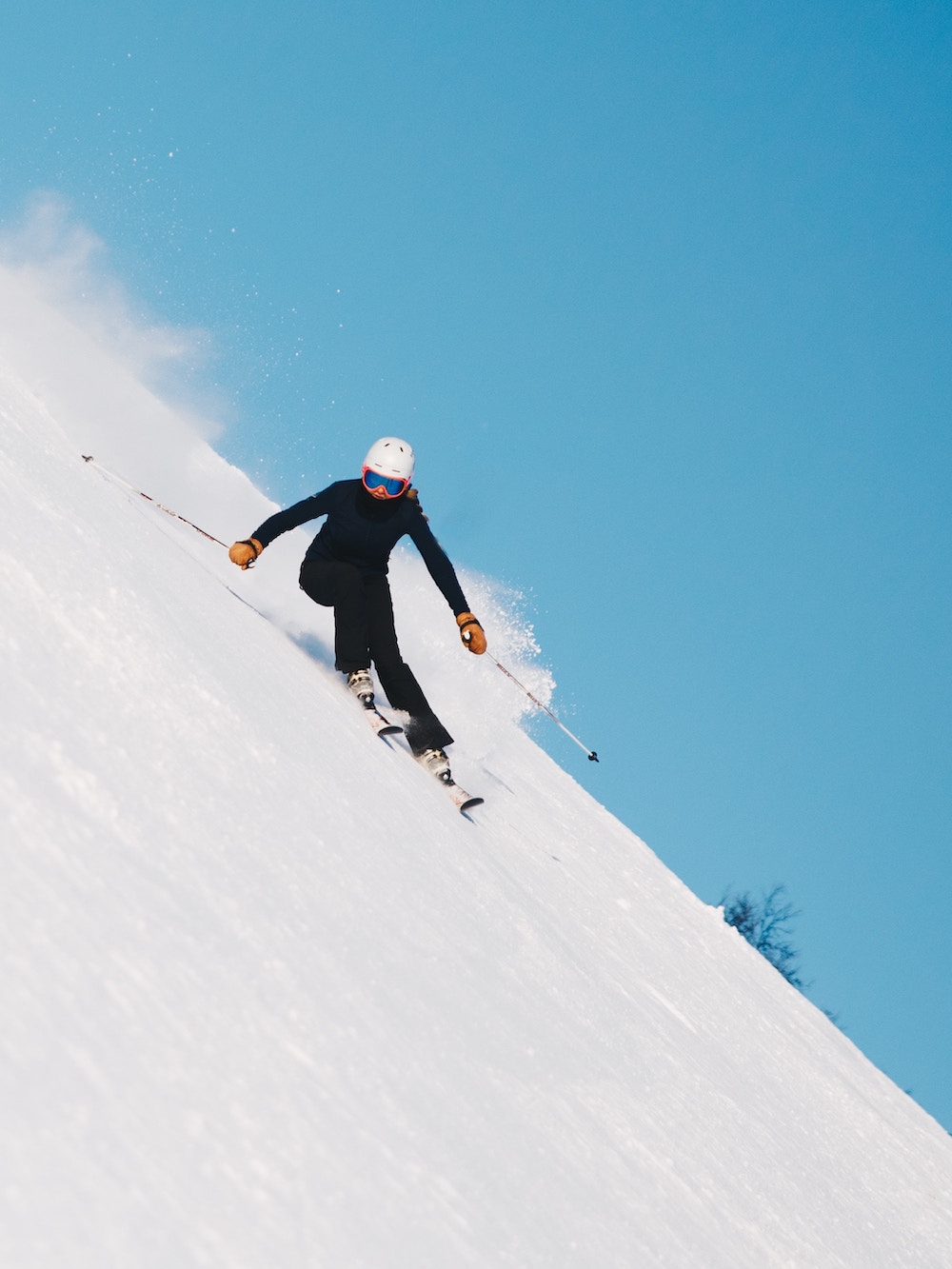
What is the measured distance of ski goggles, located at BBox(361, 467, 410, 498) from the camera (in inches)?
226

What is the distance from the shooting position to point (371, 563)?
19.3 feet

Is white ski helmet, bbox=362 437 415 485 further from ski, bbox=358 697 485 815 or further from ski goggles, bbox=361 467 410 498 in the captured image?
ski, bbox=358 697 485 815

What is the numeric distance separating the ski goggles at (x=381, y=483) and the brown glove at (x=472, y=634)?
679mm

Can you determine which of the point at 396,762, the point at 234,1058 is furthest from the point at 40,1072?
the point at 396,762

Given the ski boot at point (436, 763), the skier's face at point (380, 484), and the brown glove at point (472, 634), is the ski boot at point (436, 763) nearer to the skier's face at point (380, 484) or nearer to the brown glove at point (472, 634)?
the brown glove at point (472, 634)

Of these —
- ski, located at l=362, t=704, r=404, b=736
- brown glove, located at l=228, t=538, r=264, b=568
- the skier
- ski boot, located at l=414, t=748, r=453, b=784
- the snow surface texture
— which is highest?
the skier

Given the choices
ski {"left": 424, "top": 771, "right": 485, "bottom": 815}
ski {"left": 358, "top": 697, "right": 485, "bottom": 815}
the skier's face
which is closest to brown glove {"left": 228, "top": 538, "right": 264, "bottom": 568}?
the skier's face

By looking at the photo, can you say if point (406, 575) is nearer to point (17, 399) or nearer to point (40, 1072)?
point (17, 399)

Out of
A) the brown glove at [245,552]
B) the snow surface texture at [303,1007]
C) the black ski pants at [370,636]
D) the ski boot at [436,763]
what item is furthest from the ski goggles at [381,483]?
the ski boot at [436,763]

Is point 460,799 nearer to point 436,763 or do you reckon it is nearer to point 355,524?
point 436,763

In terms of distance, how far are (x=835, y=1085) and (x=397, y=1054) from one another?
14.0 ft

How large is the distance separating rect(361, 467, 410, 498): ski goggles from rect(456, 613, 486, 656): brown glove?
68 cm

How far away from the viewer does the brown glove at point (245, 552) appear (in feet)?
18.0

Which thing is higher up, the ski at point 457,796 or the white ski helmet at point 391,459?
the white ski helmet at point 391,459
